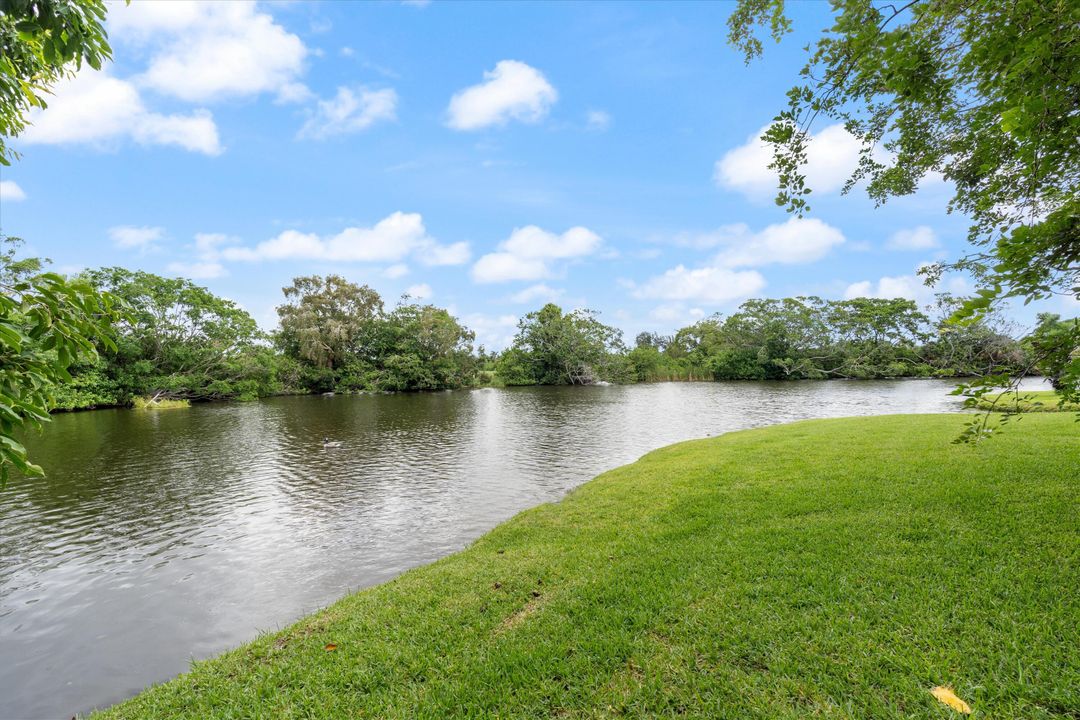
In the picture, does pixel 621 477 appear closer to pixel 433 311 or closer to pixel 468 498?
pixel 468 498

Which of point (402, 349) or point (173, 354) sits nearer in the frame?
point (173, 354)

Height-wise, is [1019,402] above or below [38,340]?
below

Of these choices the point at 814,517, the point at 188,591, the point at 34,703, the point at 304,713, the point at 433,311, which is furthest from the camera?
the point at 433,311

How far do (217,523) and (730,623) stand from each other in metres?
12.4

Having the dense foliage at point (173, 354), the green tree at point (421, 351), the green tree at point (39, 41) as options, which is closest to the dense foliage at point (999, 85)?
the green tree at point (39, 41)

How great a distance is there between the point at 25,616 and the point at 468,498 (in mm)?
8438

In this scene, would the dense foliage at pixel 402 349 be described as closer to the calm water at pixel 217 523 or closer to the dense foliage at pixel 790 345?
the dense foliage at pixel 790 345

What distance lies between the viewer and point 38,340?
254cm

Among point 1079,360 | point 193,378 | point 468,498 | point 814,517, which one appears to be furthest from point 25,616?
point 193,378

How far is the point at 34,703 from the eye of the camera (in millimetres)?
5461

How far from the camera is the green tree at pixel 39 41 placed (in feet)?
8.14

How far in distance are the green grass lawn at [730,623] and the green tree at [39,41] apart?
513 centimetres

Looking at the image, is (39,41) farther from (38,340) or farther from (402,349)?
(402,349)

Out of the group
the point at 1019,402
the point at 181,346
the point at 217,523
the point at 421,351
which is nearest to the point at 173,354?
the point at 181,346
